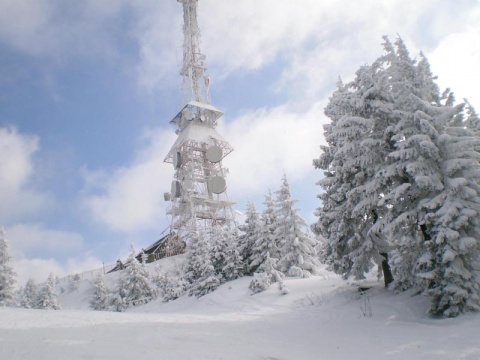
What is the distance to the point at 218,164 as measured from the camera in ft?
202

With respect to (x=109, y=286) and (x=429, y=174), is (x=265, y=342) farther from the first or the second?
(x=109, y=286)

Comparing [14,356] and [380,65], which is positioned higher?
[380,65]

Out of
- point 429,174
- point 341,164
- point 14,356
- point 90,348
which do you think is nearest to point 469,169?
point 429,174

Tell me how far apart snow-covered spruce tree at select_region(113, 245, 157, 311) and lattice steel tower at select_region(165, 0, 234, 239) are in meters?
12.0

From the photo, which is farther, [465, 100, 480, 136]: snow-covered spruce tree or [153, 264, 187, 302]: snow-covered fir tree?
[153, 264, 187, 302]: snow-covered fir tree

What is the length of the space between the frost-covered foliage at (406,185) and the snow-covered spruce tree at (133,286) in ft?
94.5

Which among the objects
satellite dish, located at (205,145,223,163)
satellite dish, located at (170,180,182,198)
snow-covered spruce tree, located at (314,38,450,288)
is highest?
satellite dish, located at (205,145,223,163)

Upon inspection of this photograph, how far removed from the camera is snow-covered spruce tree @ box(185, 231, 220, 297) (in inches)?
1239

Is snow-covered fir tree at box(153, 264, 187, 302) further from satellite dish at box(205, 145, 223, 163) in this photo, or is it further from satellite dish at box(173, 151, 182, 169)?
satellite dish at box(205, 145, 223, 163)

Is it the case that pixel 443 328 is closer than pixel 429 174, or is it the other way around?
pixel 443 328

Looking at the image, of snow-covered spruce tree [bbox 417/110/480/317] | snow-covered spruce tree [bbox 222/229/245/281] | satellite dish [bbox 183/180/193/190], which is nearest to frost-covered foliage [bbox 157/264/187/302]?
snow-covered spruce tree [bbox 222/229/245/281]

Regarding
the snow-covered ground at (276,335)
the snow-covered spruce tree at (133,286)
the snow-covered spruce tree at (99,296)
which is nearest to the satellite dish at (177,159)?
the snow-covered spruce tree at (133,286)

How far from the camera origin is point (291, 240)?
30750 millimetres

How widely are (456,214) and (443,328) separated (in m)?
3.65
